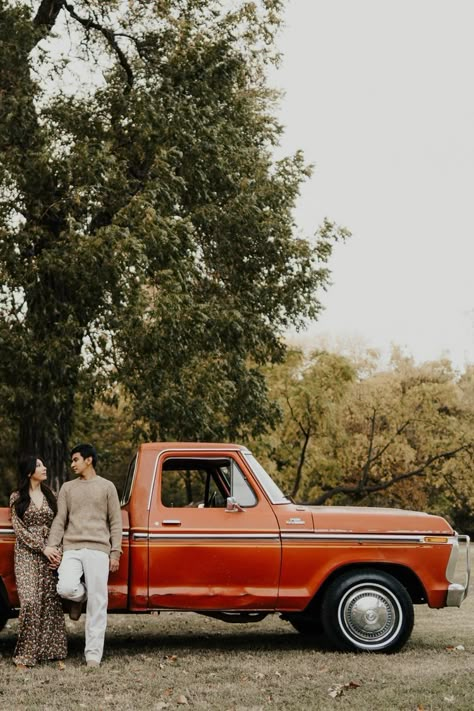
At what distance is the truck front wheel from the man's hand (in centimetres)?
249

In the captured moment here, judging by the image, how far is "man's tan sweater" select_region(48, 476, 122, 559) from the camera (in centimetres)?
892

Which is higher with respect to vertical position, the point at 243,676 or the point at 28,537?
the point at 28,537

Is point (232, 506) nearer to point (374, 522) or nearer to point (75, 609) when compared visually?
point (374, 522)

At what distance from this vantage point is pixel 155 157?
59.7 feet

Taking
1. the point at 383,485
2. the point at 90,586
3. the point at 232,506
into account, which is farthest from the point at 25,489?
the point at 383,485

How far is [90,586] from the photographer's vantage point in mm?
8844

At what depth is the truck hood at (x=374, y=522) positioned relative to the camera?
966 centimetres

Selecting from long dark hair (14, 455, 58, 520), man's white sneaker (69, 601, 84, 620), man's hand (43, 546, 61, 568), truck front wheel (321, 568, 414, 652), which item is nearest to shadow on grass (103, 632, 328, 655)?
truck front wheel (321, 568, 414, 652)

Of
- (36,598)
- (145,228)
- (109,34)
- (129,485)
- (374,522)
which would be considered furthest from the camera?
(109,34)

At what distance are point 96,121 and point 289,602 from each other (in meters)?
12.2

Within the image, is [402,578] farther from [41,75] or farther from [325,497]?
[325,497]

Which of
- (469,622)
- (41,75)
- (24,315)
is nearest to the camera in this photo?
(469,622)

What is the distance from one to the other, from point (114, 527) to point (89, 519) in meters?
0.23

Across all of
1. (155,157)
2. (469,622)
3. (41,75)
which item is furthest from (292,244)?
(469,622)
